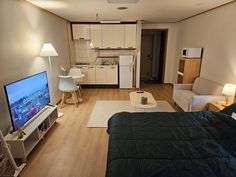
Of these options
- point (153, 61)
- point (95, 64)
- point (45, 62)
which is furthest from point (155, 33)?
point (45, 62)

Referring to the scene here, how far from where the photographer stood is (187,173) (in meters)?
1.25

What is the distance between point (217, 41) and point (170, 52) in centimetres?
283

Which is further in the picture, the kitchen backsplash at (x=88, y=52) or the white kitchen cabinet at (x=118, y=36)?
the kitchen backsplash at (x=88, y=52)

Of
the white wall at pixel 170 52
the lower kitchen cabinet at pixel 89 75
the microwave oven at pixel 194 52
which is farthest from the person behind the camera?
the white wall at pixel 170 52

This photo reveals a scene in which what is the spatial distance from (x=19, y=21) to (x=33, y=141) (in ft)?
6.78

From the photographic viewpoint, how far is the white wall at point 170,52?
6.19 metres

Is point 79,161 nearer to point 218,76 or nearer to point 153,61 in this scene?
point 218,76

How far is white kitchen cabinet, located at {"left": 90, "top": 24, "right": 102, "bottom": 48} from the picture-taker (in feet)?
19.2

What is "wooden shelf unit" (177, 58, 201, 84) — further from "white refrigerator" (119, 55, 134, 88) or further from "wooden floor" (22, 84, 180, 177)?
"wooden floor" (22, 84, 180, 177)

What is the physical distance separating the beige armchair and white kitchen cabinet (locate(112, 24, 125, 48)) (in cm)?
273

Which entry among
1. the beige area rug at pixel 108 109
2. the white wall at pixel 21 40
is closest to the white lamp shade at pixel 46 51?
the white wall at pixel 21 40

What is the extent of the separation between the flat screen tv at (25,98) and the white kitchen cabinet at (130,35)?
12.0ft

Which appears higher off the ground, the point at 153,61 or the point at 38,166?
the point at 153,61

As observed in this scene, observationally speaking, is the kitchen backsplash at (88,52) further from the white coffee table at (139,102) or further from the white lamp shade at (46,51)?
the white coffee table at (139,102)
